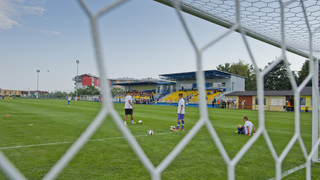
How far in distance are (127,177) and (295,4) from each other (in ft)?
9.59

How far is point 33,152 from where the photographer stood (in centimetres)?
447

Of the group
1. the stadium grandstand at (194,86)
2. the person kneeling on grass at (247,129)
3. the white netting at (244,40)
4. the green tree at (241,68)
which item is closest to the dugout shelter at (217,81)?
the stadium grandstand at (194,86)

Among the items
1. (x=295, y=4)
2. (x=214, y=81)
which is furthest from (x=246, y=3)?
(x=214, y=81)

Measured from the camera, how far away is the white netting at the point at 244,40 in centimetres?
89

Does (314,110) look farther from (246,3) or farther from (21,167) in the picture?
(21,167)

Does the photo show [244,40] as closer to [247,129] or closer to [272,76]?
[247,129]

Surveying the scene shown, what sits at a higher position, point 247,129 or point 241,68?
point 241,68

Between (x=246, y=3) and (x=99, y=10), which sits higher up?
(x=246, y=3)

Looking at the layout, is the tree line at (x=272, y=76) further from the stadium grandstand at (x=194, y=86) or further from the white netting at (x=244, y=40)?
the white netting at (x=244, y=40)

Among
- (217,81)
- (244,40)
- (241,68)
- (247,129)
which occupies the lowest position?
(247,129)

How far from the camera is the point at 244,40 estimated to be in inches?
67.2

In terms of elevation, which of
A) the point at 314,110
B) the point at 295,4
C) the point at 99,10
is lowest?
the point at 314,110

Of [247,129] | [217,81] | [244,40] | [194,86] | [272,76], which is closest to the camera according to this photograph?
[244,40]

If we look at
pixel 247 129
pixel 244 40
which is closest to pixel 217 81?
pixel 247 129
